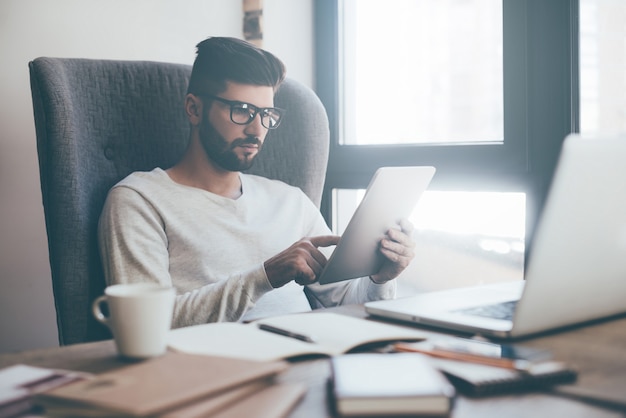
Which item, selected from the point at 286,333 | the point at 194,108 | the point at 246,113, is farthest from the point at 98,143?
the point at 286,333

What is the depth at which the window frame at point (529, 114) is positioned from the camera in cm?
159

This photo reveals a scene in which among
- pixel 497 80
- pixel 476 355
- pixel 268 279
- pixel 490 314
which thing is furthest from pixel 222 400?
pixel 497 80

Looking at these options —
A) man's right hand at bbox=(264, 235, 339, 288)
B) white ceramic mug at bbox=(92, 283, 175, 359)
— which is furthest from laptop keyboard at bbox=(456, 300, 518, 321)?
white ceramic mug at bbox=(92, 283, 175, 359)

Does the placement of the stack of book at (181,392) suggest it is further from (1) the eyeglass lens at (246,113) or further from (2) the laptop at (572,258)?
(1) the eyeglass lens at (246,113)

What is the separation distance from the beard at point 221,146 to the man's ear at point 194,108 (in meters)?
0.02

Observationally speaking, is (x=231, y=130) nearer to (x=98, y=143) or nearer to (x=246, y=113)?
(x=246, y=113)

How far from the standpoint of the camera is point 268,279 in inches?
49.9

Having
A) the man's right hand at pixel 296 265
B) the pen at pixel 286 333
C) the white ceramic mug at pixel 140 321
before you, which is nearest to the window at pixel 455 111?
the man's right hand at pixel 296 265

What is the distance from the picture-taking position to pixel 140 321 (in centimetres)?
73

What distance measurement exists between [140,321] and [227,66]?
925 mm

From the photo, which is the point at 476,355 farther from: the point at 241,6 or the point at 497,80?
the point at 241,6

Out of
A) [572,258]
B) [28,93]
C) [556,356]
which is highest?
[28,93]

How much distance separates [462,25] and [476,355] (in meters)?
1.34

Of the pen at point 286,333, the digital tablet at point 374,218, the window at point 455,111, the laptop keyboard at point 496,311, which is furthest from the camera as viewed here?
the window at point 455,111
